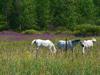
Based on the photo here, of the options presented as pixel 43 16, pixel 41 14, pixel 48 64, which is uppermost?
pixel 48 64

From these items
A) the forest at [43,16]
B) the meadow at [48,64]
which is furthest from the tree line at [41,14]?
the meadow at [48,64]

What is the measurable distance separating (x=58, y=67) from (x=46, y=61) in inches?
18.2

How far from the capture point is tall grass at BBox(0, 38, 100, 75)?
5844 millimetres

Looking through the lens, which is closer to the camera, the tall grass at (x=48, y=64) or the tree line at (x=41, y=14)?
the tall grass at (x=48, y=64)

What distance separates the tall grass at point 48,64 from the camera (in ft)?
19.2

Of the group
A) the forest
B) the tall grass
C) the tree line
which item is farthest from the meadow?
the tree line

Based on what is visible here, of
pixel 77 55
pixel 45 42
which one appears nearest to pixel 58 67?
pixel 77 55

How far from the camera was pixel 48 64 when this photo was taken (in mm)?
6293

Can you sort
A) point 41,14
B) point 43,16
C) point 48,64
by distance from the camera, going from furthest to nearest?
point 41,14 → point 43,16 → point 48,64

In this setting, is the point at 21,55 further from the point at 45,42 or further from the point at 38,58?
the point at 45,42

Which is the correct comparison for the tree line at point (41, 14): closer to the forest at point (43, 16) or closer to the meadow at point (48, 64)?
the forest at point (43, 16)

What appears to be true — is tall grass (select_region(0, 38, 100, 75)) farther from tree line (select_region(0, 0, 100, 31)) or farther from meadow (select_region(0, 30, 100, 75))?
tree line (select_region(0, 0, 100, 31))

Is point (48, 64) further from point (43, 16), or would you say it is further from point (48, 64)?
point (43, 16)

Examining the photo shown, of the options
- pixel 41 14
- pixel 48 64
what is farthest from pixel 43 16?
pixel 48 64
